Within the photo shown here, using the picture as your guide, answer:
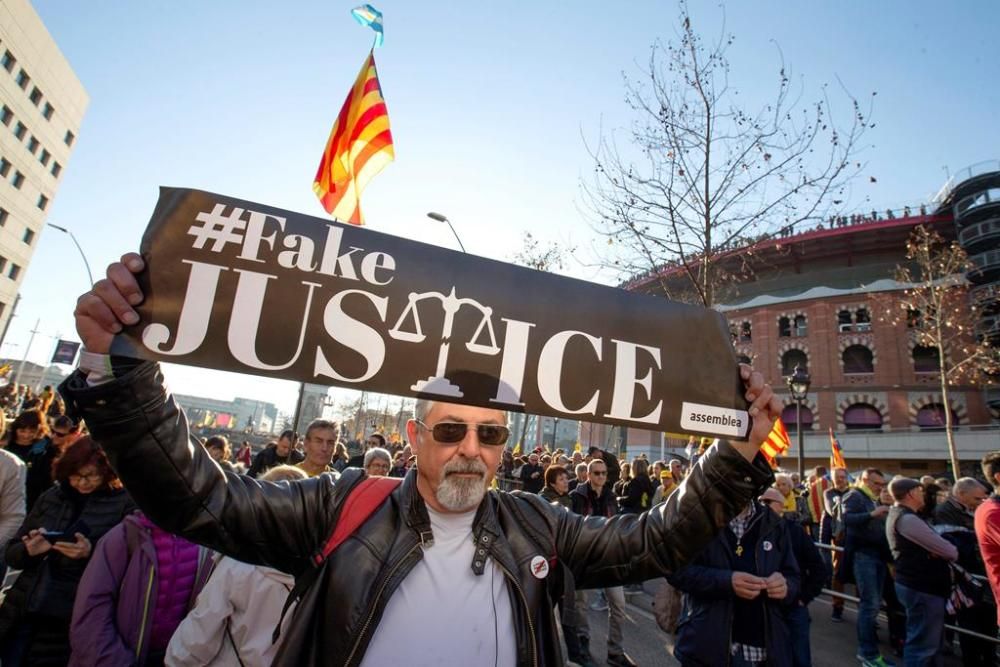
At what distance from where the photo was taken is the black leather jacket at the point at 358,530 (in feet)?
5.01

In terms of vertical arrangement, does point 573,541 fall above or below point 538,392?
below

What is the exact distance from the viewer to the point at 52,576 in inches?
134

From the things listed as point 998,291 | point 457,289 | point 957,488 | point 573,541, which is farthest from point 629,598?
point 998,291

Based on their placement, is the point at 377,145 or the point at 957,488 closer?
the point at 377,145

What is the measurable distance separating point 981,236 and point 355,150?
40411mm

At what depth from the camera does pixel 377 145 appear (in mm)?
5660

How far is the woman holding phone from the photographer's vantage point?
3.35 metres

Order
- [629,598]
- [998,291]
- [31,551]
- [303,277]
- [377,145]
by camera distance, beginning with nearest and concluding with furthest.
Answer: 1. [303,277]
2. [31,551]
3. [377,145]
4. [629,598]
5. [998,291]

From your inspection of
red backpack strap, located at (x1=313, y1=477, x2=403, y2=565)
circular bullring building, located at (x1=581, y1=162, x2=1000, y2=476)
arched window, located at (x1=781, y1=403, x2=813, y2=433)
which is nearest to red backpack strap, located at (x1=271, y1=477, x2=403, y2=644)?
red backpack strap, located at (x1=313, y1=477, x2=403, y2=565)

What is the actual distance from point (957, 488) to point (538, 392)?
8137 millimetres

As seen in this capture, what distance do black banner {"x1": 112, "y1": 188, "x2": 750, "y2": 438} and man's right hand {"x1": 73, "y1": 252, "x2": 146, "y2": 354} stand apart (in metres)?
0.04

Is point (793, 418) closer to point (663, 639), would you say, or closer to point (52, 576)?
point (663, 639)

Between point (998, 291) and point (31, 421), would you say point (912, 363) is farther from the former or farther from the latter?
point (31, 421)

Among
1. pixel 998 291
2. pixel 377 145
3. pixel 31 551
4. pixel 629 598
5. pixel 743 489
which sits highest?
pixel 998 291
